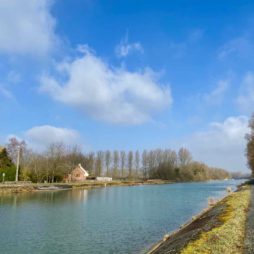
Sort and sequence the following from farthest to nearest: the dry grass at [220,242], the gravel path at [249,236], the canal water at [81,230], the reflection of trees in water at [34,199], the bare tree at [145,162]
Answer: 1. the bare tree at [145,162]
2. the reflection of trees in water at [34,199]
3. the canal water at [81,230]
4. the gravel path at [249,236]
5. the dry grass at [220,242]

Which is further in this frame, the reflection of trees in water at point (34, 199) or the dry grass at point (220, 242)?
the reflection of trees in water at point (34, 199)

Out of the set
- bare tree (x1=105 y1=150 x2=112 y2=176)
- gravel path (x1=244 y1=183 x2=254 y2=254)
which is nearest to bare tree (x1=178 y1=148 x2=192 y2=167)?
bare tree (x1=105 y1=150 x2=112 y2=176)

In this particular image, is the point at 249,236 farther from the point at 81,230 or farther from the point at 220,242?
the point at 81,230

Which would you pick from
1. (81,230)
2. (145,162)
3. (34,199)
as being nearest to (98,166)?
(145,162)

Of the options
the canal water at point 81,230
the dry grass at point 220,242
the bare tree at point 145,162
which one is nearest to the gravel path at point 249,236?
the dry grass at point 220,242

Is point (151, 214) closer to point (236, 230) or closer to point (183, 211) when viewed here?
point (183, 211)

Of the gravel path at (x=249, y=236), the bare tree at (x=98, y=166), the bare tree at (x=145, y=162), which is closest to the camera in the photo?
the gravel path at (x=249, y=236)

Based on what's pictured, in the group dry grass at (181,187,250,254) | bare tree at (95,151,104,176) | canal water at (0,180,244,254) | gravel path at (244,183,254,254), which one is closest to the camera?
dry grass at (181,187,250,254)

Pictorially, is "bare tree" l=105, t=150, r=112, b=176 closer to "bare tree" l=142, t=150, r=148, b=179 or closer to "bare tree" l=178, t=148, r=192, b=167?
"bare tree" l=142, t=150, r=148, b=179

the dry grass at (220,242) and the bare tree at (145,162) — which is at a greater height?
the bare tree at (145,162)

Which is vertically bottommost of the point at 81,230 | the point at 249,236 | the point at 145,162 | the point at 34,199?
the point at 81,230

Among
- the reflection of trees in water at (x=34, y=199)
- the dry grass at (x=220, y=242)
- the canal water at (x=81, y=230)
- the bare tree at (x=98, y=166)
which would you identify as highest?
the bare tree at (x=98, y=166)

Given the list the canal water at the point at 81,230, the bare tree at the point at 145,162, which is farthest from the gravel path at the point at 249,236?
the bare tree at the point at 145,162

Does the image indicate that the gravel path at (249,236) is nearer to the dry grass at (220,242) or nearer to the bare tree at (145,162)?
the dry grass at (220,242)
